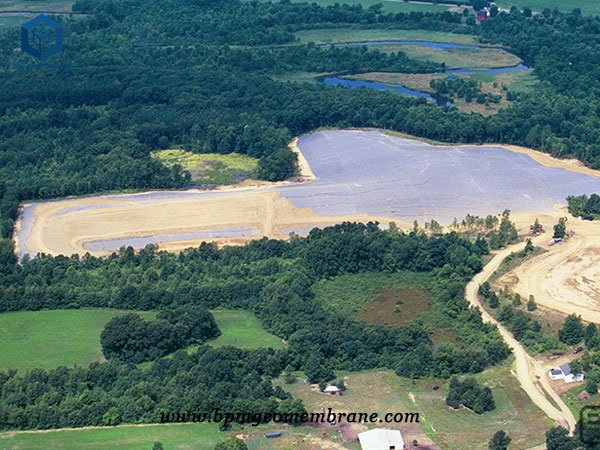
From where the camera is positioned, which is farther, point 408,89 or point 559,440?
point 408,89

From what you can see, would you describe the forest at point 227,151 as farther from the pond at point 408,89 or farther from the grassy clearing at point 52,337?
the pond at point 408,89

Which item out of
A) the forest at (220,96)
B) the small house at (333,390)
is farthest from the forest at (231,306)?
the forest at (220,96)

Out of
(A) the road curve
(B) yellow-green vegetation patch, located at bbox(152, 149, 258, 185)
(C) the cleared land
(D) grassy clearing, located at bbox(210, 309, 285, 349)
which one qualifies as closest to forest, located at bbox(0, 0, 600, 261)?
(B) yellow-green vegetation patch, located at bbox(152, 149, 258, 185)

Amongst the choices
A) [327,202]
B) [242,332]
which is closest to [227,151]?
[327,202]

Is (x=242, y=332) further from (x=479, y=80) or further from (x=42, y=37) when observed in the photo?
(x=42, y=37)

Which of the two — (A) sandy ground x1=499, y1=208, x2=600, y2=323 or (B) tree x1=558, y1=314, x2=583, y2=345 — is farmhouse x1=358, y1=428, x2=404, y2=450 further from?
(A) sandy ground x1=499, y1=208, x2=600, y2=323
